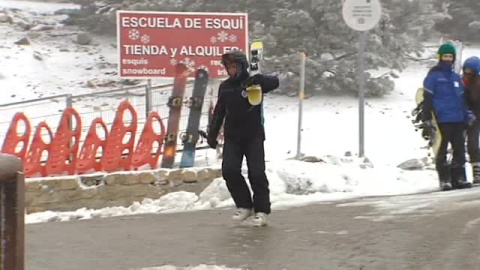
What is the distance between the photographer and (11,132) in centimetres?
1046

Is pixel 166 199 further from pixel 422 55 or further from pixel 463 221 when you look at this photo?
pixel 422 55

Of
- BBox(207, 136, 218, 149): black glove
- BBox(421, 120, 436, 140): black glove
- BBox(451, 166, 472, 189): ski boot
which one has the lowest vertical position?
BBox(451, 166, 472, 189): ski boot

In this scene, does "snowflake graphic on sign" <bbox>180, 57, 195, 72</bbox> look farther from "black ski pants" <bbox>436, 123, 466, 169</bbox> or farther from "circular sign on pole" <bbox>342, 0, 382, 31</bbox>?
"black ski pants" <bbox>436, 123, 466, 169</bbox>

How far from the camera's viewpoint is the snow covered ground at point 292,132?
374 inches

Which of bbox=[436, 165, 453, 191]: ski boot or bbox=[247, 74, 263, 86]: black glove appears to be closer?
bbox=[247, 74, 263, 86]: black glove

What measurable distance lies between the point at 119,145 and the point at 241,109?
166 inches

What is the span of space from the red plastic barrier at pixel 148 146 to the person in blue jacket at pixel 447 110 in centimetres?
378

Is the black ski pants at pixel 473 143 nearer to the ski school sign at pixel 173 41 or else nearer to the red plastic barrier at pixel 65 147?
the ski school sign at pixel 173 41

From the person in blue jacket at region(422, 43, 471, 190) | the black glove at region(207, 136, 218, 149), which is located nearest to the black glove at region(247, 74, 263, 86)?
the black glove at region(207, 136, 218, 149)

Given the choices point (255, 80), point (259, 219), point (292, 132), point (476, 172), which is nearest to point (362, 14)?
point (476, 172)

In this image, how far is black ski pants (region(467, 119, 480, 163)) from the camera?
9492 mm

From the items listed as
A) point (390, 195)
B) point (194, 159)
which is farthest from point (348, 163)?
point (194, 159)

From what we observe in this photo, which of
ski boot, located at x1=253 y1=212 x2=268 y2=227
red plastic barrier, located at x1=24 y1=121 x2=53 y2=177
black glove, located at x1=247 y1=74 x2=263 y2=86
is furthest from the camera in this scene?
red plastic barrier, located at x1=24 y1=121 x2=53 y2=177

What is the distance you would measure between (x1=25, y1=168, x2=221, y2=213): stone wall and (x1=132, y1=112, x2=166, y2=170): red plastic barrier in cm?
54
